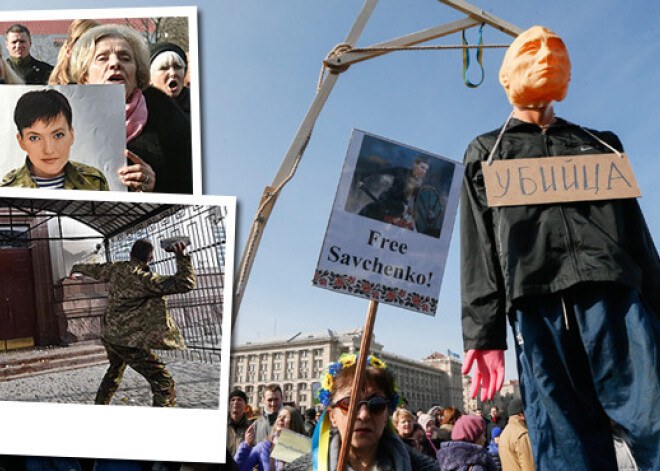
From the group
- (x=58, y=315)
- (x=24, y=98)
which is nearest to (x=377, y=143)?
(x=58, y=315)

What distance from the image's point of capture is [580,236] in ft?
5.78

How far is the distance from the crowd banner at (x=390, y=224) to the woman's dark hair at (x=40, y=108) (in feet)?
4.62

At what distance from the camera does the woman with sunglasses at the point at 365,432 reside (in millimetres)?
2244

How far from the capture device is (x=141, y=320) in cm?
217

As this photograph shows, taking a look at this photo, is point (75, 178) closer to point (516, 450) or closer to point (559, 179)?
point (559, 179)

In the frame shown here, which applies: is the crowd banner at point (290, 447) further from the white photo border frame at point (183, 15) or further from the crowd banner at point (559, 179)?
the crowd banner at point (559, 179)

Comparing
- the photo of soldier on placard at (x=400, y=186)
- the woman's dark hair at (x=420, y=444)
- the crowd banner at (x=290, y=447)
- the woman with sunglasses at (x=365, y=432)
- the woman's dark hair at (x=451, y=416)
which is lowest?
the woman's dark hair at (x=451, y=416)

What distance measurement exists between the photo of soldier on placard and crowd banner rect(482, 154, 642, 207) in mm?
175

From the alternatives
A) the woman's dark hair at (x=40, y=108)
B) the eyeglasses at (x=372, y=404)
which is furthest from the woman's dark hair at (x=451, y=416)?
the woman's dark hair at (x=40, y=108)

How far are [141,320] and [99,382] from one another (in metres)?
0.27

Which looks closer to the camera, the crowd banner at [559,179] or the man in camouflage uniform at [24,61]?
the crowd banner at [559,179]

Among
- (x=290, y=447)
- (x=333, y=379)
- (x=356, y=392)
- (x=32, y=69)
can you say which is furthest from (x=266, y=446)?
(x=32, y=69)

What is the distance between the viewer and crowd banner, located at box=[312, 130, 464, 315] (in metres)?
1.87

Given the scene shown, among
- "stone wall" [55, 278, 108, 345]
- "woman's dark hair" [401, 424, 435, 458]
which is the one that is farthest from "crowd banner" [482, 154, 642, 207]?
"woman's dark hair" [401, 424, 435, 458]
